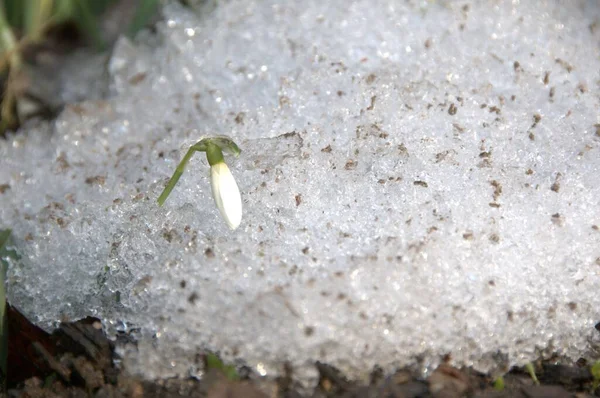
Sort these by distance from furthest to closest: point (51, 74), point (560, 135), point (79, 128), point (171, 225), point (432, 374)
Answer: point (51, 74) → point (79, 128) → point (560, 135) → point (171, 225) → point (432, 374)

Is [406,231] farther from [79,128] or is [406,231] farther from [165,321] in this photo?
[79,128]

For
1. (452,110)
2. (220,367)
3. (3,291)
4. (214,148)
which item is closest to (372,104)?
(452,110)

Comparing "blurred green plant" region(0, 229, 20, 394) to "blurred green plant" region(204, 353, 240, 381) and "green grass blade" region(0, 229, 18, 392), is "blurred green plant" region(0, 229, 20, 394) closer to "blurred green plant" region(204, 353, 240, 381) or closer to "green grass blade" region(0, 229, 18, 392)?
"green grass blade" region(0, 229, 18, 392)

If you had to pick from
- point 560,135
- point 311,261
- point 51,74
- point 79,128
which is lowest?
point 51,74

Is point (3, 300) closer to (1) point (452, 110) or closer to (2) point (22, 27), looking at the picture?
(1) point (452, 110)

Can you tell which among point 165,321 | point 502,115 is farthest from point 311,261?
point 502,115

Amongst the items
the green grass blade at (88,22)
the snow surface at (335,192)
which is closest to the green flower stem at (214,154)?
the snow surface at (335,192)

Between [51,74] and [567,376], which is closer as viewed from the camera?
[567,376]
